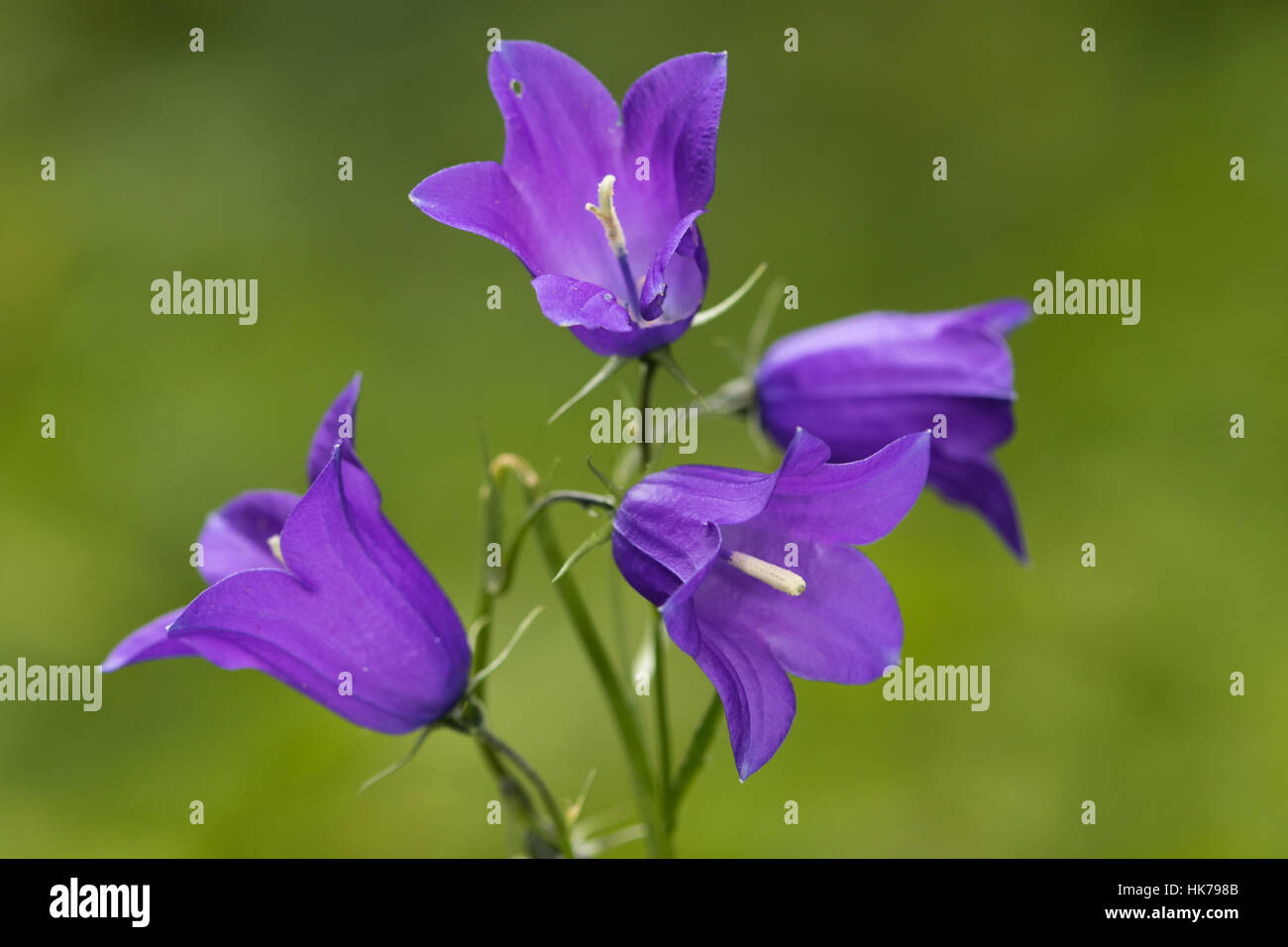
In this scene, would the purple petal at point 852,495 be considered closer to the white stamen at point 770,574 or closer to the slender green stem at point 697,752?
the white stamen at point 770,574

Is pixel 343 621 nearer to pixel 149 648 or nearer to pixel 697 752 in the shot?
pixel 149 648

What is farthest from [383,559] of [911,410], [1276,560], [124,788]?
[1276,560]

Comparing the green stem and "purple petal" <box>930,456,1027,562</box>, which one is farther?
"purple petal" <box>930,456,1027,562</box>

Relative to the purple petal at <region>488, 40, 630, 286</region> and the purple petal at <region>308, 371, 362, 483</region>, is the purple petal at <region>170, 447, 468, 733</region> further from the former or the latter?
the purple petal at <region>488, 40, 630, 286</region>

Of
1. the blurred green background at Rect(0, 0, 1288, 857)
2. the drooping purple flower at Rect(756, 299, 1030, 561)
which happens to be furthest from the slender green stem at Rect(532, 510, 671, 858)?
the blurred green background at Rect(0, 0, 1288, 857)

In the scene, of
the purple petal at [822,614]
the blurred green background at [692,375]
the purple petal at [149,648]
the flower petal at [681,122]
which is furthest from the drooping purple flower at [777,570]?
the blurred green background at [692,375]

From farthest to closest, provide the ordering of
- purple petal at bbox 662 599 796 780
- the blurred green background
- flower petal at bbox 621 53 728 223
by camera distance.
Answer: the blurred green background → flower petal at bbox 621 53 728 223 → purple petal at bbox 662 599 796 780

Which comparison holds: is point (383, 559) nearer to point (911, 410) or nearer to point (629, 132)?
point (629, 132)
